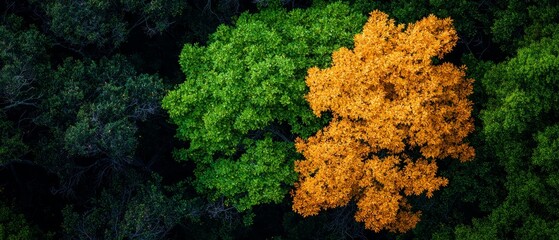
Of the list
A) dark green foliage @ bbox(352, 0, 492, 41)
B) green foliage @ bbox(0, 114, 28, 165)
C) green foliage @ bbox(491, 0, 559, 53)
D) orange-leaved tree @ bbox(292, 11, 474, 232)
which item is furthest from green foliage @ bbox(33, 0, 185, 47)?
green foliage @ bbox(491, 0, 559, 53)

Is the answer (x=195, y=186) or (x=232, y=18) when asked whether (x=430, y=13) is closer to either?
(x=232, y=18)

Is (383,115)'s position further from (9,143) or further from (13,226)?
(13,226)

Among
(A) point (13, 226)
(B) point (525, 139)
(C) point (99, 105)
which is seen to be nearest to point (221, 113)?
(C) point (99, 105)

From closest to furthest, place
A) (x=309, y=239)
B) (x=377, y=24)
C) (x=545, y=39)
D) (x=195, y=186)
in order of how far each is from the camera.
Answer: (x=545, y=39) → (x=377, y=24) → (x=195, y=186) → (x=309, y=239)

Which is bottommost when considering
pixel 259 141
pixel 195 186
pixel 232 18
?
pixel 195 186

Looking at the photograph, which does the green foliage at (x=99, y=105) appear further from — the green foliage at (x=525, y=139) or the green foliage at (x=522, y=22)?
the green foliage at (x=522, y=22)

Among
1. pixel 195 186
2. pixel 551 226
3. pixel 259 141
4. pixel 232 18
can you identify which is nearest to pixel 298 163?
pixel 259 141
